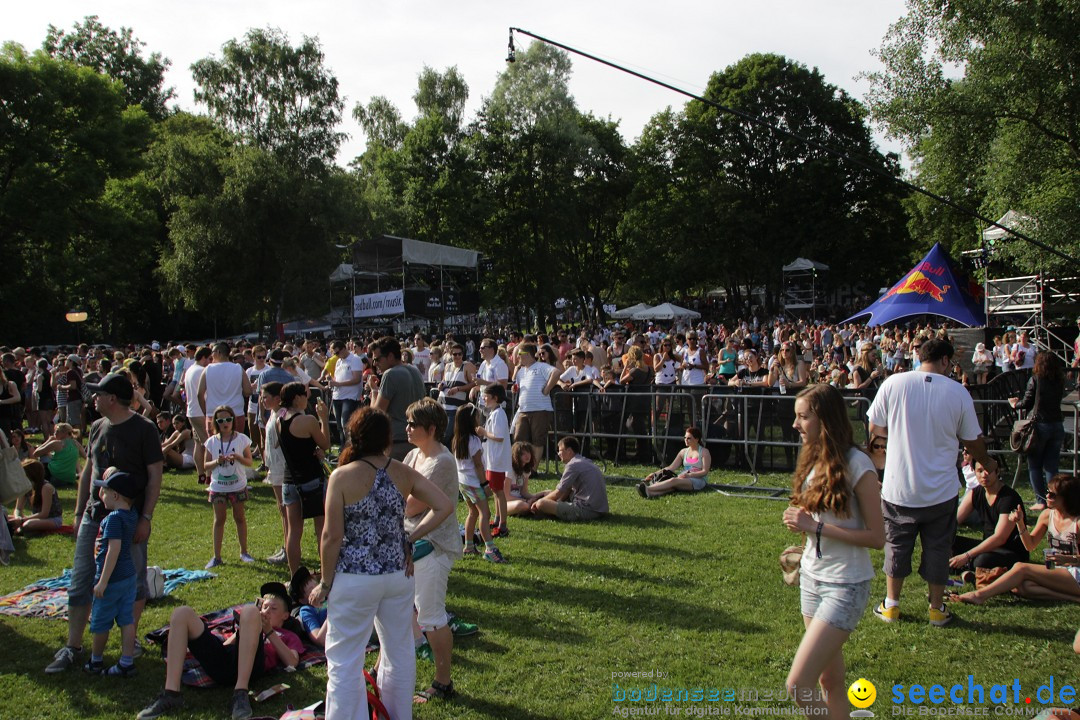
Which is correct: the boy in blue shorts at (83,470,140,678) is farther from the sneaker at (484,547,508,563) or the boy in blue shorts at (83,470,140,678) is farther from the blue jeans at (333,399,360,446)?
the blue jeans at (333,399,360,446)

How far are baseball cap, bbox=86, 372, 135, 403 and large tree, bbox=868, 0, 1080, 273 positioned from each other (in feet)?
68.8

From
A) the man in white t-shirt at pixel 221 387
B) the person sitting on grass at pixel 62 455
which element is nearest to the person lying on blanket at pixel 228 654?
the man in white t-shirt at pixel 221 387

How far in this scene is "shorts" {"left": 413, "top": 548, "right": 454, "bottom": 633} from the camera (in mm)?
4488

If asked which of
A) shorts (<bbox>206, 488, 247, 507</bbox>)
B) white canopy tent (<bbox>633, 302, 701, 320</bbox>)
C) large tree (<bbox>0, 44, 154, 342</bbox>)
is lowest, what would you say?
shorts (<bbox>206, 488, 247, 507</bbox>)

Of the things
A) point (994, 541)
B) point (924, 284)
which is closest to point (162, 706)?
point (994, 541)

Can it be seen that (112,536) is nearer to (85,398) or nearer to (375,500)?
(375,500)

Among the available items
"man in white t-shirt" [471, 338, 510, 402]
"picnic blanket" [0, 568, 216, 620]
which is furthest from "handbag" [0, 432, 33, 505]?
"man in white t-shirt" [471, 338, 510, 402]

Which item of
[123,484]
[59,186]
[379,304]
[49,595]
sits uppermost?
[59,186]

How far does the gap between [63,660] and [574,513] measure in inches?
204

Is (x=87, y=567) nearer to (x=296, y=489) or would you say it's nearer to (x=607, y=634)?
(x=296, y=489)

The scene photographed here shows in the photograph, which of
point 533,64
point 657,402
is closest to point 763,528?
point 657,402

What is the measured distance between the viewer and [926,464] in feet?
17.8

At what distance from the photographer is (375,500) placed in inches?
146

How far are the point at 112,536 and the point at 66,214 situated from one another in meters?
31.8
